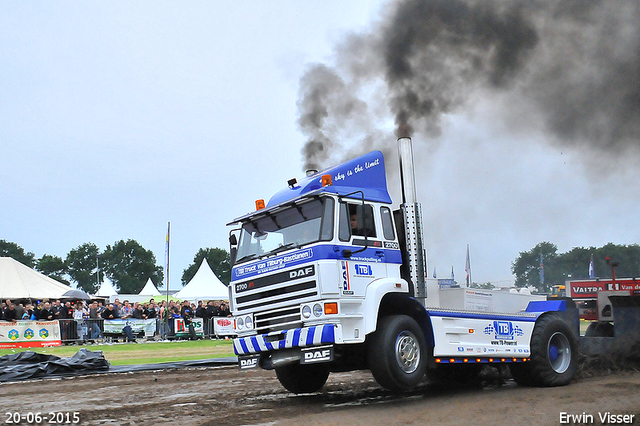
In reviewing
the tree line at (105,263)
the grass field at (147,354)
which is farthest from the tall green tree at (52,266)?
the grass field at (147,354)

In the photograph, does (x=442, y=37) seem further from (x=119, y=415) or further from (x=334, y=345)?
(x=119, y=415)

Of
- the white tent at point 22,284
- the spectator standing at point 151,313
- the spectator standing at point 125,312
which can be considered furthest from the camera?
the white tent at point 22,284

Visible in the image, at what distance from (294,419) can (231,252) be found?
3.13 m

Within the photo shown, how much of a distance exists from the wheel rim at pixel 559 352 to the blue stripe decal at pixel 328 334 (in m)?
4.18

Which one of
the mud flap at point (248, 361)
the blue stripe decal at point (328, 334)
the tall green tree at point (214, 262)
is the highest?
the tall green tree at point (214, 262)

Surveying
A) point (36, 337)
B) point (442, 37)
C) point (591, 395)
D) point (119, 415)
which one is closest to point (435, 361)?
point (591, 395)

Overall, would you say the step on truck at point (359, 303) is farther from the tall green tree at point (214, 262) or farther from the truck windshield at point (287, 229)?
the tall green tree at point (214, 262)

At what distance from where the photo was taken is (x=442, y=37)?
13.0m

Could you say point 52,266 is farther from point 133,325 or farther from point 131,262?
point 133,325

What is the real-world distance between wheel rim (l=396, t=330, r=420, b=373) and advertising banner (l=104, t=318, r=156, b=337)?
19.4 metres

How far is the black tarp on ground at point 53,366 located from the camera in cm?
1195

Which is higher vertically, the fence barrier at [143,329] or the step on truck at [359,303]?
the step on truck at [359,303]

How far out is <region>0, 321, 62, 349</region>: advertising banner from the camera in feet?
69.9

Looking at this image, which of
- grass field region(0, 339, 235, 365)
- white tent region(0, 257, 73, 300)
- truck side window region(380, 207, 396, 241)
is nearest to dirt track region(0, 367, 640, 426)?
truck side window region(380, 207, 396, 241)
